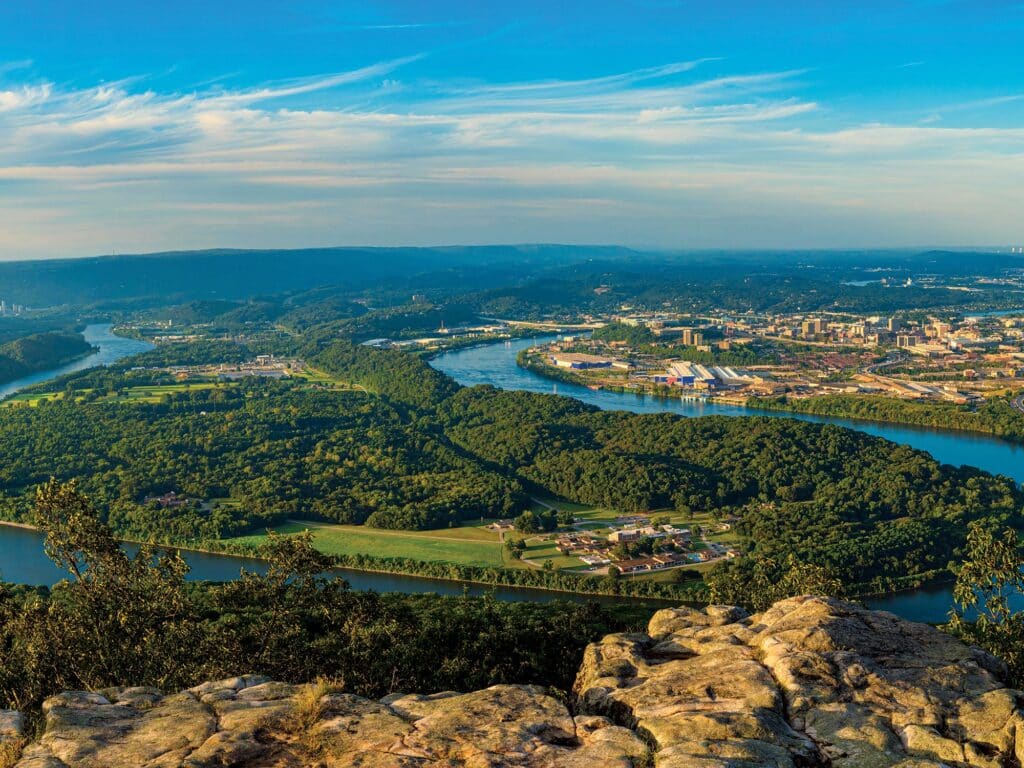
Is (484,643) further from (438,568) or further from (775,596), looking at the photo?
(438,568)

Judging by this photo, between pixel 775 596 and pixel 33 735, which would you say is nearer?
pixel 33 735

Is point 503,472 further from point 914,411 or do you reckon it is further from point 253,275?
point 253,275

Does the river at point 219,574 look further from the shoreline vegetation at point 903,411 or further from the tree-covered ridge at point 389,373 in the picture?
the shoreline vegetation at point 903,411

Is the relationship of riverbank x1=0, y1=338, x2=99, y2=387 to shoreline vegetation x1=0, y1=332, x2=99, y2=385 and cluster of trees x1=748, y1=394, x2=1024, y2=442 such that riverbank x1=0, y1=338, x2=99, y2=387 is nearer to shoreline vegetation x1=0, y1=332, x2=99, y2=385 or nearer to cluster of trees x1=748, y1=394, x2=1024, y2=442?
shoreline vegetation x1=0, y1=332, x2=99, y2=385

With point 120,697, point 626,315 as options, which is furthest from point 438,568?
point 626,315

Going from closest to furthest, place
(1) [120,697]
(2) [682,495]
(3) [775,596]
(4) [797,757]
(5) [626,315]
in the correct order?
(4) [797,757], (1) [120,697], (3) [775,596], (2) [682,495], (5) [626,315]

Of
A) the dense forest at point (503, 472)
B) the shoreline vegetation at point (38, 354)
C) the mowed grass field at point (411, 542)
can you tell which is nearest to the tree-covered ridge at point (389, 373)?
the dense forest at point (503, 472)
